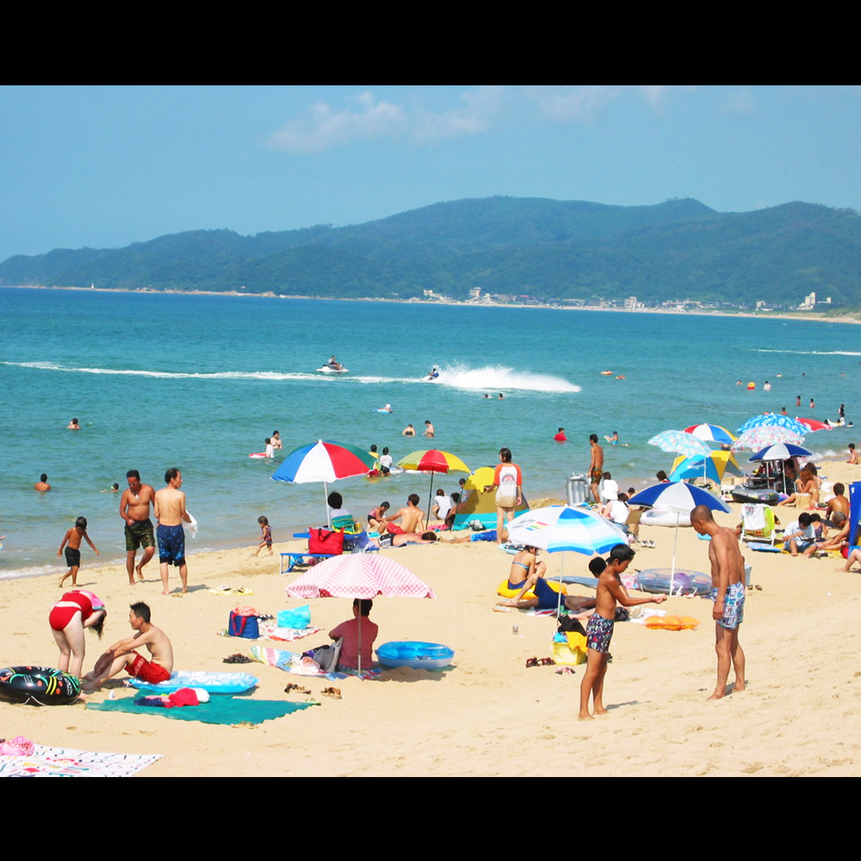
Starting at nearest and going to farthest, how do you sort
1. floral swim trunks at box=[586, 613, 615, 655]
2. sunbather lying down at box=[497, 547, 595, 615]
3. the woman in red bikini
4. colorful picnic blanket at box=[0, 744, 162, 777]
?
colorful picnic blanket at box=[0, 744, 162, 777], floral swim trunks at box=[586, 613, 615, 655], the woman in red bikini, sunbather lying down at box=[497, 547, 595, 615]

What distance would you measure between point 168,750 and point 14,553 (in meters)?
10.4

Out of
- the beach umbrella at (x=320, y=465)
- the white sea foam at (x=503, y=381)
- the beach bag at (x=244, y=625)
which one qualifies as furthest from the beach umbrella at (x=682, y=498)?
the white sea foam at (x=503, y=381)

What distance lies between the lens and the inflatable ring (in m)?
7.75

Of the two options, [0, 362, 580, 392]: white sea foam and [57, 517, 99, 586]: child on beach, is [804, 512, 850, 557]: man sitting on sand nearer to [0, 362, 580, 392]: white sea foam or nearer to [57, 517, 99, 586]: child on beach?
[57, 517, 99, 586]: child on beach

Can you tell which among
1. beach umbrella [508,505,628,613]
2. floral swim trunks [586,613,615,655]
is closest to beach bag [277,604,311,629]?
Result: beach umbrella [508,505,628,613]

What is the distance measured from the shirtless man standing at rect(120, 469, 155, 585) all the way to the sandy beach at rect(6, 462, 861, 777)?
20.7 inches

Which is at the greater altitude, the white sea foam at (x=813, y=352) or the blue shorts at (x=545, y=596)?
the white sea foam at (x=813, y=352)

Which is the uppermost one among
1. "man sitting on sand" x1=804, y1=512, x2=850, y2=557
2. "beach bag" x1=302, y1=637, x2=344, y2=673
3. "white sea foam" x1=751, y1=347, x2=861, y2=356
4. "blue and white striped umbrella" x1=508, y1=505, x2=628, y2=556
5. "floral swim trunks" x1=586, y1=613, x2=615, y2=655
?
A: "white sea foam" x1=751, y1=347, x2=861, y2=356

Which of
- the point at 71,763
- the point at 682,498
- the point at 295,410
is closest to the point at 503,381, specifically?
the point at 295,410

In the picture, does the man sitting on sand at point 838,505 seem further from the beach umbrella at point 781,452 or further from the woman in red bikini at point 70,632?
the woman in red bikini at point 70,632

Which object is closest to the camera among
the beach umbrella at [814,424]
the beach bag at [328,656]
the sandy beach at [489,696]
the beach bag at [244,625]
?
the sandy beach at [489,696]

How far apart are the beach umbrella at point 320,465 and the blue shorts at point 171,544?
5.96 ft

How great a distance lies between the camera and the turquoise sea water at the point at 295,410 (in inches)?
808
